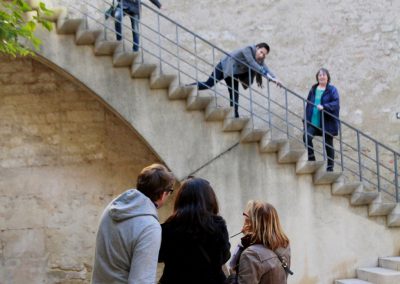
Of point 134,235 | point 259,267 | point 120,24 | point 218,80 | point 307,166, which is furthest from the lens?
point 218,80

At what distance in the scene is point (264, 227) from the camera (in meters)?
3.94

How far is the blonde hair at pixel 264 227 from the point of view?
3934mm

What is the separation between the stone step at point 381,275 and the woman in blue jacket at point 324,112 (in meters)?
1.43

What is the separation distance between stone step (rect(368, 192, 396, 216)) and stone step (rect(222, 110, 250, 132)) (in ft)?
6.16

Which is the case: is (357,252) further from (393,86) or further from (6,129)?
(6,129)

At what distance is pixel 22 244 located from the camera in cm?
977

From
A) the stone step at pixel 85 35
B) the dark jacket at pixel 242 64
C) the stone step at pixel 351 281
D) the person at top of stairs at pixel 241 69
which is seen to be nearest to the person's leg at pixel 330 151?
the person at top of stairs at pixel 241 69

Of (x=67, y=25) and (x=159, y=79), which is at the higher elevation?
(x=67, y=25)

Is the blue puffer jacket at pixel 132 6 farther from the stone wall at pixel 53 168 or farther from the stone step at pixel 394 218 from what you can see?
the stone step at pixel 394 218

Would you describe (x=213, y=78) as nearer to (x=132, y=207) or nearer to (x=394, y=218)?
(x=394, y=218)

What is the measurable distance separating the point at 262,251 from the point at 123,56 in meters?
4.60

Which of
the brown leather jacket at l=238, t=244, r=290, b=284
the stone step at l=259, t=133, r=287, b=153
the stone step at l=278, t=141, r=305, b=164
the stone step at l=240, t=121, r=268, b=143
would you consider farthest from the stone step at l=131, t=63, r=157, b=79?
the brown leather jacket at l=238, t=244, r=290, b=284

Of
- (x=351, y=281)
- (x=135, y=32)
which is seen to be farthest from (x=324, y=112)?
(x=135, y=32)

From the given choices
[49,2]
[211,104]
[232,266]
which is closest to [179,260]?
[232,266]
